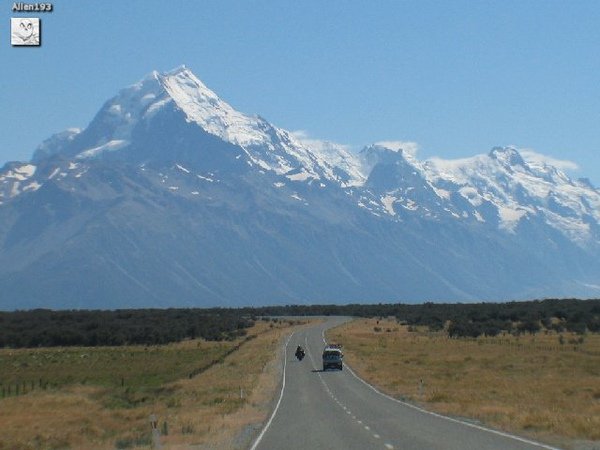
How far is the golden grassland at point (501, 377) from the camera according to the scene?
34.3 meters

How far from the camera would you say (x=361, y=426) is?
34562 millimetres

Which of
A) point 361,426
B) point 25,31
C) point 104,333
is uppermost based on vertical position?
point 25,31

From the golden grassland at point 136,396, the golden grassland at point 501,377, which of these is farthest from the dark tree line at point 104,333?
the golden grassland at point 501,377

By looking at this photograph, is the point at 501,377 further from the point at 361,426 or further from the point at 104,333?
the point at 104,333

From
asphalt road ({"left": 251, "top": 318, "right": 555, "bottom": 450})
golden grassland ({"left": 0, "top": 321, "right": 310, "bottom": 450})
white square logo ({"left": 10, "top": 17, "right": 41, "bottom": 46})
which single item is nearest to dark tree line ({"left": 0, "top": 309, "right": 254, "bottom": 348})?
→ golden grassland ({"left": 0, "top": 321, "right": 310, "bottom": 450})

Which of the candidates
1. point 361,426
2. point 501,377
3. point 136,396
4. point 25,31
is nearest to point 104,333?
point 136,396

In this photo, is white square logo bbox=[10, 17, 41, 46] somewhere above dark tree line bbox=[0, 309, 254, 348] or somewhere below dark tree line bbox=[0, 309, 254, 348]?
above

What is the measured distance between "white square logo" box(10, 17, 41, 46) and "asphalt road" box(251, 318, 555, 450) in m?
19.1

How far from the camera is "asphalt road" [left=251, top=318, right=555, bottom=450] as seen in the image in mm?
29123

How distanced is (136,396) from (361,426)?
26.9 meters

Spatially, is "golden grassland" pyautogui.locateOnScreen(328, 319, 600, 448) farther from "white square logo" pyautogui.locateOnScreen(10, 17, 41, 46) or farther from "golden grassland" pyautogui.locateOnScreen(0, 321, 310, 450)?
"white square logo" pyautogui.locateOnScreen(10, 17, 41, 46)

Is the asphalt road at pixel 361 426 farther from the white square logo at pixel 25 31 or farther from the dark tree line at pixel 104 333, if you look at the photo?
the dark tree line at pixel 104 333

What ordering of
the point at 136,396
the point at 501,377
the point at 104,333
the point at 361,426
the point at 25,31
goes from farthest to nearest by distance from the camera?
1. the point at 104,333
2. the point at 136,396
3. the point at 501,377
4. the point at 25,31
5. the point at 361,426

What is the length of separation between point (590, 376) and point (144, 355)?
46.6 m
